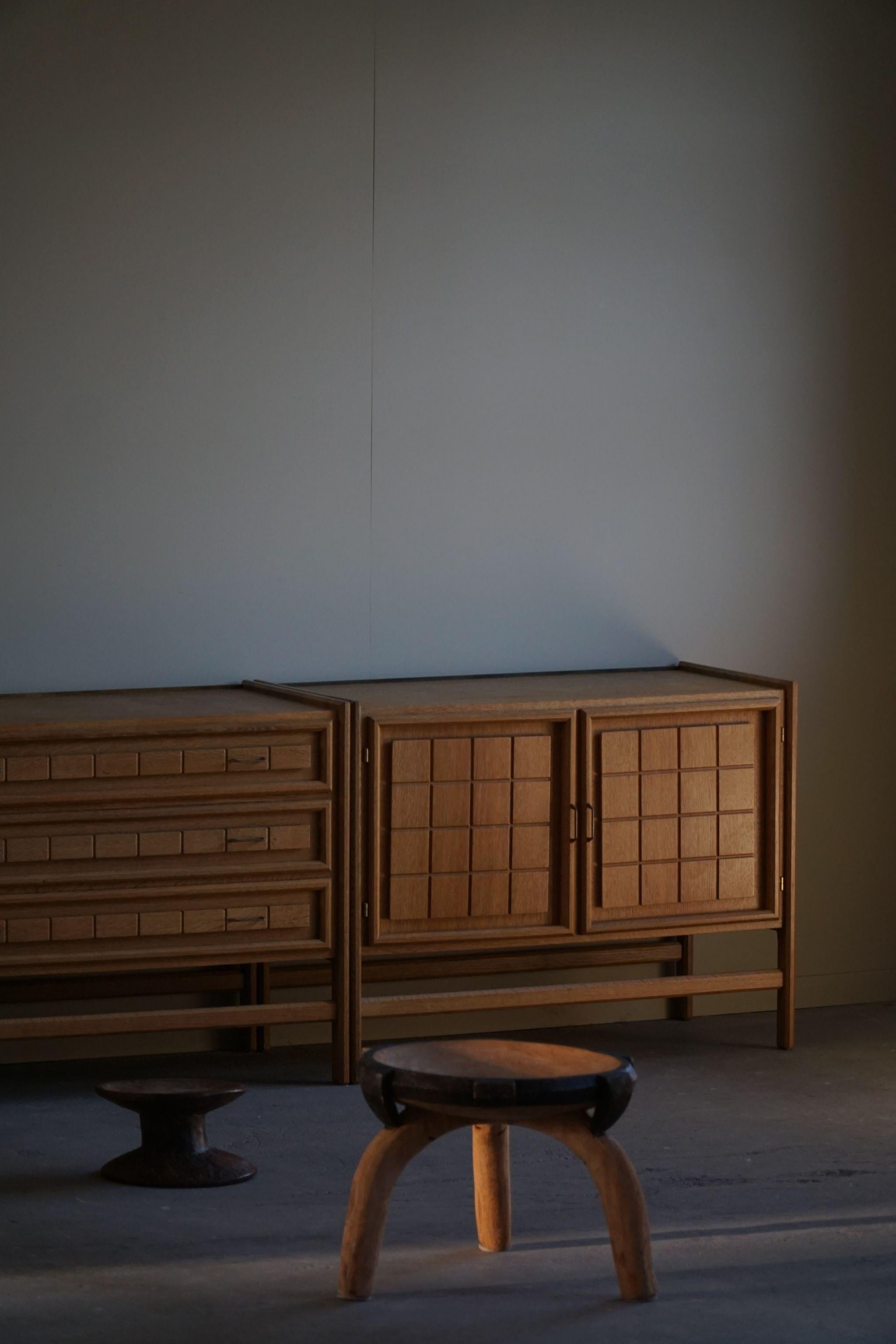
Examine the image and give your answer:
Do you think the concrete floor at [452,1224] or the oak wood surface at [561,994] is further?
the oak wood surface at [561,994]

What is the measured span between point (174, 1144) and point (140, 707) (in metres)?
1.09

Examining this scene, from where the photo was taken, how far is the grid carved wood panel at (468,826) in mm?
4547

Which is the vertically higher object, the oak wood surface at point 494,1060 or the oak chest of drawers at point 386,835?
the oak chest of drawers at point 386,835

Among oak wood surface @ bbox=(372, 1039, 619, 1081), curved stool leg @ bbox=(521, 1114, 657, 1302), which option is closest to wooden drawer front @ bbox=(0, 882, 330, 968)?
oak wood surface @ bbox=(372, 1039, 619, 1081)

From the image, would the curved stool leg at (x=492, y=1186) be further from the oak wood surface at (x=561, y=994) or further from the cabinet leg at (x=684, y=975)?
the cabinet leg at (x=684, y=975)

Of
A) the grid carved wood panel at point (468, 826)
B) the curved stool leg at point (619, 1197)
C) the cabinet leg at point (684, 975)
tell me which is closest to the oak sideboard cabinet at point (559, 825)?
the grid carved wood panel at point (468, 826)

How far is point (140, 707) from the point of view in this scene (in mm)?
4465

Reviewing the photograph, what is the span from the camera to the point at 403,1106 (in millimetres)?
3371

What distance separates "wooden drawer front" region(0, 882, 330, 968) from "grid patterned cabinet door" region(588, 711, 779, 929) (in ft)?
2.38

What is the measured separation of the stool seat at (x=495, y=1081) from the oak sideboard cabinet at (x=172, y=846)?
3.50ft

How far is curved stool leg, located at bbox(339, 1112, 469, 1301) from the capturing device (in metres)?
3.23

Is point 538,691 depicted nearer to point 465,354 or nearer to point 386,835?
point 386,835

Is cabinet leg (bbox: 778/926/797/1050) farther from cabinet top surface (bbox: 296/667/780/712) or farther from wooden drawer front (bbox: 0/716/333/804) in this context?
wooden drawer front (bbox: 0/716/333/804)

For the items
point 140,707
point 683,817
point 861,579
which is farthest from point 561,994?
point 861,579
